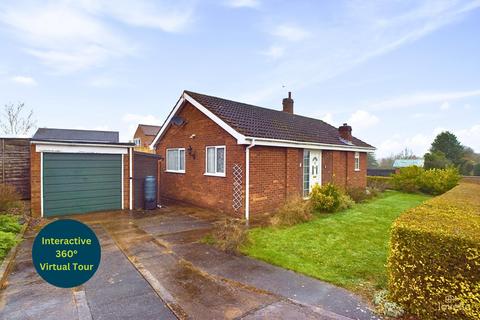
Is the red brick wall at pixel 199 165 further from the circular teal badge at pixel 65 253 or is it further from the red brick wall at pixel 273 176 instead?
the circular teal badge at pixel 65 253

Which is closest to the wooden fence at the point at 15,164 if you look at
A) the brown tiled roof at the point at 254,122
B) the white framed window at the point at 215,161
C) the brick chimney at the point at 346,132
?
the brown tiled roof at the point at 254,122

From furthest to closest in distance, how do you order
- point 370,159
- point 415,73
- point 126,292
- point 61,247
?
point 370,159, point 415,73, point 126,292, point 61,247

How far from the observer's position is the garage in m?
9.28

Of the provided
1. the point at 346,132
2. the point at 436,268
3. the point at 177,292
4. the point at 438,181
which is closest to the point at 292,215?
the point at 177,292

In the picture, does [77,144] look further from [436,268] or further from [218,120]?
[436,268]

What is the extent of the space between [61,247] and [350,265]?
510cm

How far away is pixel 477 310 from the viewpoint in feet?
10.2

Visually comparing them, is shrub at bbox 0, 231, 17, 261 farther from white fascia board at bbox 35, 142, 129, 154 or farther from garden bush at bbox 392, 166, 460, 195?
garden bush at bbox 392, 166, 460, 195

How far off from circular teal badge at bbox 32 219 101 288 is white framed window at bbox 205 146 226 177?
27.0 feet

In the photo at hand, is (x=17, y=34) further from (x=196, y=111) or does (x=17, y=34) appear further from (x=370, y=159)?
(x=370, y=159)

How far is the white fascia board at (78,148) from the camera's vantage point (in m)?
9.30

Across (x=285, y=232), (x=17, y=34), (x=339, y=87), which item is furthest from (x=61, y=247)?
(x=339, y=87)

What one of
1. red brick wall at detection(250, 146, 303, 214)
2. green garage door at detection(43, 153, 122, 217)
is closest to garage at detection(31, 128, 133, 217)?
green garage door at detection(43, 153, 122, 217)

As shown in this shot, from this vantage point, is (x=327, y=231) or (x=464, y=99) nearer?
(x=327, y=231)
